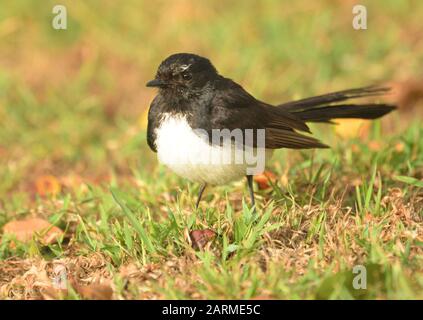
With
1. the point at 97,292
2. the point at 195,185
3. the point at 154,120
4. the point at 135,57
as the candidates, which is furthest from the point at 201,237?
the point at 135,57

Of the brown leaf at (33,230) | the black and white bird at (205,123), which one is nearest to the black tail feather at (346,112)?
the black and white bird at (205,123)

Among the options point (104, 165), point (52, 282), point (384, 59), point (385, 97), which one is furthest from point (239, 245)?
point (384, 59)

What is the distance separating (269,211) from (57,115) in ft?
12.2

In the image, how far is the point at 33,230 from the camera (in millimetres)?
4875

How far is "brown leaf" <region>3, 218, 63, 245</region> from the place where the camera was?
4827mm

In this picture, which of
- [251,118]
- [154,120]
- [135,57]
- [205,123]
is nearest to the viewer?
[205,123]

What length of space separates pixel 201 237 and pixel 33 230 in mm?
1326

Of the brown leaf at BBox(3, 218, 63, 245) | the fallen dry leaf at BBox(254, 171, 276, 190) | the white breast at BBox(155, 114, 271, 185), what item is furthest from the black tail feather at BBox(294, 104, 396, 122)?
the brown leaf at BBox(3, 218, 63, 245)

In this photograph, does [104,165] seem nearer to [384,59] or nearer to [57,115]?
[57,115]

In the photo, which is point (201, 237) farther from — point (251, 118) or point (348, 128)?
point (348, 128)

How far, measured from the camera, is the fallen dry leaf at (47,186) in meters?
5.75

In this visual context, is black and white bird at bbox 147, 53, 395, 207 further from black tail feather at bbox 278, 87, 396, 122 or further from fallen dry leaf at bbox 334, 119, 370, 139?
fallen dry leaf at bbox 334, 119, 370, 139

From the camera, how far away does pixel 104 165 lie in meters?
6.67

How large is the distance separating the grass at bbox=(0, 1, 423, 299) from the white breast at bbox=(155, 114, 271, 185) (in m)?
0.24
